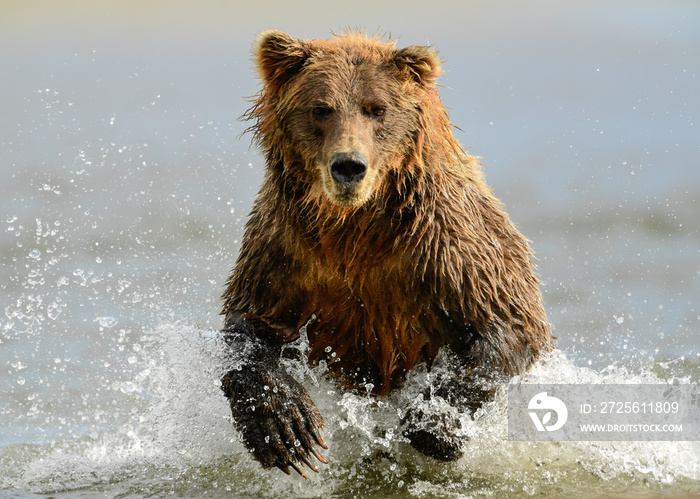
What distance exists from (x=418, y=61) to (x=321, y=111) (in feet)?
1.90

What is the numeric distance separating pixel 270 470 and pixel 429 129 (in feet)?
6.76

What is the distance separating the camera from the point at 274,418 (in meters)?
4.91

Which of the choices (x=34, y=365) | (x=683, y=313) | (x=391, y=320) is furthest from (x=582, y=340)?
(x=34, y=365)

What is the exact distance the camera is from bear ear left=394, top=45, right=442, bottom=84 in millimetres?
4820

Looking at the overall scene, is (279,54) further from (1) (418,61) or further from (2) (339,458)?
(2) (339,458)

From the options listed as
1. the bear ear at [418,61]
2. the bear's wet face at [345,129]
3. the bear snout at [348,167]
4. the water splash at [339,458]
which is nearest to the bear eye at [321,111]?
the bear's wet face at [345,129]

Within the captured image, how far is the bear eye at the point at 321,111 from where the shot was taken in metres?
4.69

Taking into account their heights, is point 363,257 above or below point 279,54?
below

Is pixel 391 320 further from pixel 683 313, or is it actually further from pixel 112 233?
pixel 112 233

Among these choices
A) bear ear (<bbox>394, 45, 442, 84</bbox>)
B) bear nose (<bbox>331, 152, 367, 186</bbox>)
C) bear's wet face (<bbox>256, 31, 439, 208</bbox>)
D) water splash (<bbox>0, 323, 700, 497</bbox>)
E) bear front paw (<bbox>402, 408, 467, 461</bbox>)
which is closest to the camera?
bear nose (<bbox>331, 152, 367, 186</bbox>)

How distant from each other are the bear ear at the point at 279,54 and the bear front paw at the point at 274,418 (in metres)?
1.55

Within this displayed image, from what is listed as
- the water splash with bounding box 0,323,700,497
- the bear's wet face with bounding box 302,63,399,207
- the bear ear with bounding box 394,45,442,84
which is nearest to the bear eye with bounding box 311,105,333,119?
the bear's wet face with bounding box 302,63,399,207

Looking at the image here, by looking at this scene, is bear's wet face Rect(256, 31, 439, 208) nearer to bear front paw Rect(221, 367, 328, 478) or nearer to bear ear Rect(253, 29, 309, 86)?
bear ear Rect(253, 29, 309, 86)

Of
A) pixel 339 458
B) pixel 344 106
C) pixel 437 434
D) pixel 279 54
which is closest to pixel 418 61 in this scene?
pixel 344 106
